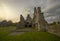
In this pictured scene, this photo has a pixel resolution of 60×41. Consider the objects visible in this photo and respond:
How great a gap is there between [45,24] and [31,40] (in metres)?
15.0

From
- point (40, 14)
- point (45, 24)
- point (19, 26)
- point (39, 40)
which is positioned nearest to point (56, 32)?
point (39, 40)

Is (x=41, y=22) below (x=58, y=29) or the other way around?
the other way around

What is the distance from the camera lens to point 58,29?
66.9ft

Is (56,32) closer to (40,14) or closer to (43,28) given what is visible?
(43,28)

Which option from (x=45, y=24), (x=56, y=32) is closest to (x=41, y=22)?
(x=45, y=24)

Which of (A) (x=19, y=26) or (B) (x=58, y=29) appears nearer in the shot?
(B) (x=58, y=29)

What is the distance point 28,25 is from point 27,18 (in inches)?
184

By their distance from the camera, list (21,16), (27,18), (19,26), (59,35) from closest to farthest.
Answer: (59,35), (19,26), (21,16), (27,18)

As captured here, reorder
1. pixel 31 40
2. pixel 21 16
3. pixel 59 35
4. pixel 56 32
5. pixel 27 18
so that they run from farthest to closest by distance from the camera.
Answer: pixel 27 18
pixel 21 16
pixel 56 32
pixel 59 35
pixel 31 40

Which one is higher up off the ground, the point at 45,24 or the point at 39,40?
the point at 45,24

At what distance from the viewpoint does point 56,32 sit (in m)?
21.0

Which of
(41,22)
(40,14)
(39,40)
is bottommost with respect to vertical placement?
(39,40)

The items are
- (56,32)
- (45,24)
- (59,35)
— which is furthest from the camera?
(45,24)

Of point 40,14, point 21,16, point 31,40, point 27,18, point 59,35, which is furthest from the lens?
point 27,18
